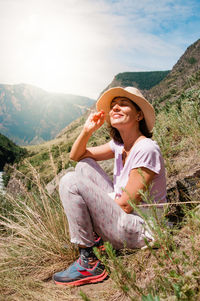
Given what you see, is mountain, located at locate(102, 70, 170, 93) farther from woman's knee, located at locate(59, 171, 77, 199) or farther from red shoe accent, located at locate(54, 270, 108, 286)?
red shoe accent, located at locate(54, 270, 108, 286)

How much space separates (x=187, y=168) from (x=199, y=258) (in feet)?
5.74

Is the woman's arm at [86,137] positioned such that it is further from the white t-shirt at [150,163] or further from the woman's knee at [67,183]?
the woman's knee at [67,183]

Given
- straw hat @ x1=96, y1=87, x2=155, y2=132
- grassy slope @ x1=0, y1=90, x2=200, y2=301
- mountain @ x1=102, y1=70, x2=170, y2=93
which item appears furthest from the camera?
mountain @ x1=102, y1=70, x2=170, y2=93

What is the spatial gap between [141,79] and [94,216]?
384 ft

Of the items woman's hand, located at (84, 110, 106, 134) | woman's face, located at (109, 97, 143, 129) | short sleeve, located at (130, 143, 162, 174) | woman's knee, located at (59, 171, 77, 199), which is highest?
woman's face, located at (109, 97, 143, 129)

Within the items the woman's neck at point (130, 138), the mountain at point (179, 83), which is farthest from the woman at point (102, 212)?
the mountain at point (179, 83)

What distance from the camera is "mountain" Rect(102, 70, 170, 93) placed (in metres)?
107

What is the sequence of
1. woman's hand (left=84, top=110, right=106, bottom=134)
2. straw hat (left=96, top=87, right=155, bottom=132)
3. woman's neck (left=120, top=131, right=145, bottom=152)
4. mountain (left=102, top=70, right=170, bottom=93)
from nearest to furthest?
straw hat (left=96, top=87, right=155, bottom=132), woman's neck (left=120, top=131, right=145, bottom=152), woman's hand (left=84, top=110, right=106, bottom=134), mountain (left=102, top=70, right=170, bottom=93)

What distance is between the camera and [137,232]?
1828 mm

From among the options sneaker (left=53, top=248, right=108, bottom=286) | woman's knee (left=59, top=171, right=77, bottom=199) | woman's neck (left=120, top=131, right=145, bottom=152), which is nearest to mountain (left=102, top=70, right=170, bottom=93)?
woman's neck (left=120, top=131, right=145, bottom=152)

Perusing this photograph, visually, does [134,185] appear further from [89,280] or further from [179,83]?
[179,83]

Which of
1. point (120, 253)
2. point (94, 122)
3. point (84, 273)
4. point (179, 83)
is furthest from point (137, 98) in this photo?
point (179, 83)

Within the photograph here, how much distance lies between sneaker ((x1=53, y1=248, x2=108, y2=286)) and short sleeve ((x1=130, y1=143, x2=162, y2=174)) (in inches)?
32.8

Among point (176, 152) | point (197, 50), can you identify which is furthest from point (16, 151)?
point (176, 152)
